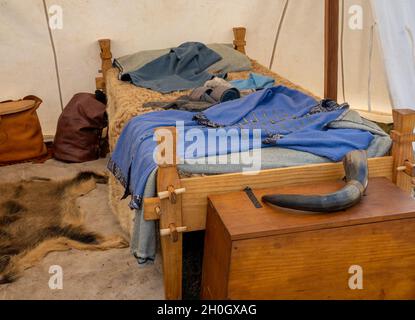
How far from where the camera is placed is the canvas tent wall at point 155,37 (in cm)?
312

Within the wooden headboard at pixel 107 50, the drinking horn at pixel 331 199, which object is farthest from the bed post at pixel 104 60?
the drinking horn at pixel 331 199

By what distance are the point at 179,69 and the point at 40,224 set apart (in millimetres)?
1299

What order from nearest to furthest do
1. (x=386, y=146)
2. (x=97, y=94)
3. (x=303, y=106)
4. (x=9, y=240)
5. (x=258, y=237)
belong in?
(x=258, y=237), (x=386, y=146), (x=303, y=106), (x=9, y=240), (x=97, y=94)

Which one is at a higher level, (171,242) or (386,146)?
(386,146)

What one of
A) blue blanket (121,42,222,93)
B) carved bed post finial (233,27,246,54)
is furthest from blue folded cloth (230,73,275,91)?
carved bed post finial (233,27,246,54)

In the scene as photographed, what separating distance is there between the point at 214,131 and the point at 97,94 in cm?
172

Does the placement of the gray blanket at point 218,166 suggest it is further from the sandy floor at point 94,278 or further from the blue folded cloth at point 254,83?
the blue folded cloth at point 254,83

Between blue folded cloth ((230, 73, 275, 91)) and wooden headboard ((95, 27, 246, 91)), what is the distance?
0.89 metres

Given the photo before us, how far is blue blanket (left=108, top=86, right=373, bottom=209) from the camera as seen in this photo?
159 centimetres

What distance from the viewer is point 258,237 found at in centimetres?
124

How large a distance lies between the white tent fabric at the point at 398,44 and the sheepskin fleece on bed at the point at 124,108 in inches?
15.4

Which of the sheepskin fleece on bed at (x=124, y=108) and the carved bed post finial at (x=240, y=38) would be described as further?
the carved bed post finial at (x=240, y=38)

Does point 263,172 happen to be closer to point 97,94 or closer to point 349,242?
point 349,242

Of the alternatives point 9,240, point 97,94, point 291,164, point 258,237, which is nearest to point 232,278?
point 258,237
